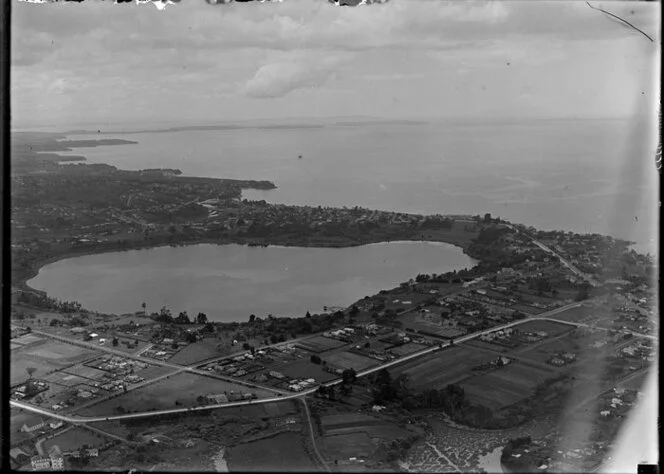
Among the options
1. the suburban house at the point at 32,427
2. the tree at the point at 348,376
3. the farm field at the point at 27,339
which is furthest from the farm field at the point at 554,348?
the farm field at the point at 27,339

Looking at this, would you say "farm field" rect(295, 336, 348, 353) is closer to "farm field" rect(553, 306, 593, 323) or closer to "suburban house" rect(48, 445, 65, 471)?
"farm field" rect(553, 306, 593, 323)

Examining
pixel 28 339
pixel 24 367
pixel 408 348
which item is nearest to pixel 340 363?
pixel 408 348

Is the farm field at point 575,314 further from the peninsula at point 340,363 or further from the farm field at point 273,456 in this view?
the farm field at point 273,456

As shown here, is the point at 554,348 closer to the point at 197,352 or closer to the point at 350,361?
the point at 350,361

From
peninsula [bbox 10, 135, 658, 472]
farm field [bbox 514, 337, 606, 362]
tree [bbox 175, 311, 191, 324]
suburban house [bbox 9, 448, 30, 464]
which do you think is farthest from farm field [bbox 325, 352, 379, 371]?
suburban house [bbox 9, 448, 30, 464]

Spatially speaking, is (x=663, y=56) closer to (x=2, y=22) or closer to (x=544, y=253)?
(x=2, y=22)

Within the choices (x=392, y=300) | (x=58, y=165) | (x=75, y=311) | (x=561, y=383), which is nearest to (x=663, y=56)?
(x=561, y=383)
